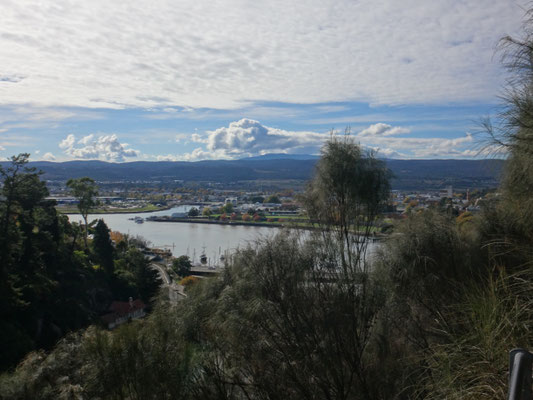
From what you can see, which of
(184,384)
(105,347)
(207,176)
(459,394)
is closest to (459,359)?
(459,394)

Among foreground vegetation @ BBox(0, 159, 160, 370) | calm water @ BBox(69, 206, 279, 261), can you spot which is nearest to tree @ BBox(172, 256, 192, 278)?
calm water @ BBox(69, 206, 279, 261)

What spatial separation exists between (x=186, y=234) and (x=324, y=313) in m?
32.9

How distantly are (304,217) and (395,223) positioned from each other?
1178mm

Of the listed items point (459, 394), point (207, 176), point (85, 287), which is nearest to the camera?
point (459, 394)

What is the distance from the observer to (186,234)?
119ft

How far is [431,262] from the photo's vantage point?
199 inches

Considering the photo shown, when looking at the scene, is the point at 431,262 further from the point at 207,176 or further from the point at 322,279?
the point at 207,176

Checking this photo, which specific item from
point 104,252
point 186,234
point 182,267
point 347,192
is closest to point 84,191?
point 104,252

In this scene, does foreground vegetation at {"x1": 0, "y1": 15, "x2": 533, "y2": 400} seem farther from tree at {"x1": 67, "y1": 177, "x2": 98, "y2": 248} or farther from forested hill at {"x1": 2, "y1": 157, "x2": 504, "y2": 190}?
forested hill at {"x1": 2, "y1": 157, "x2": 504, "y2": 190}

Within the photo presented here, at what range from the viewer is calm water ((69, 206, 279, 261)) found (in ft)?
93.8

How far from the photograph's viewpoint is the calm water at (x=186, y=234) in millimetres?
28594

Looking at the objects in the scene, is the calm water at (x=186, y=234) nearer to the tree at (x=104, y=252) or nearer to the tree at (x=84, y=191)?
the tree at (x=84, y=191)

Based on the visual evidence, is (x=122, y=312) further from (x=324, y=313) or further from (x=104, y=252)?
(x=324, y=313)

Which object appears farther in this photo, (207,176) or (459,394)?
(207,176)
